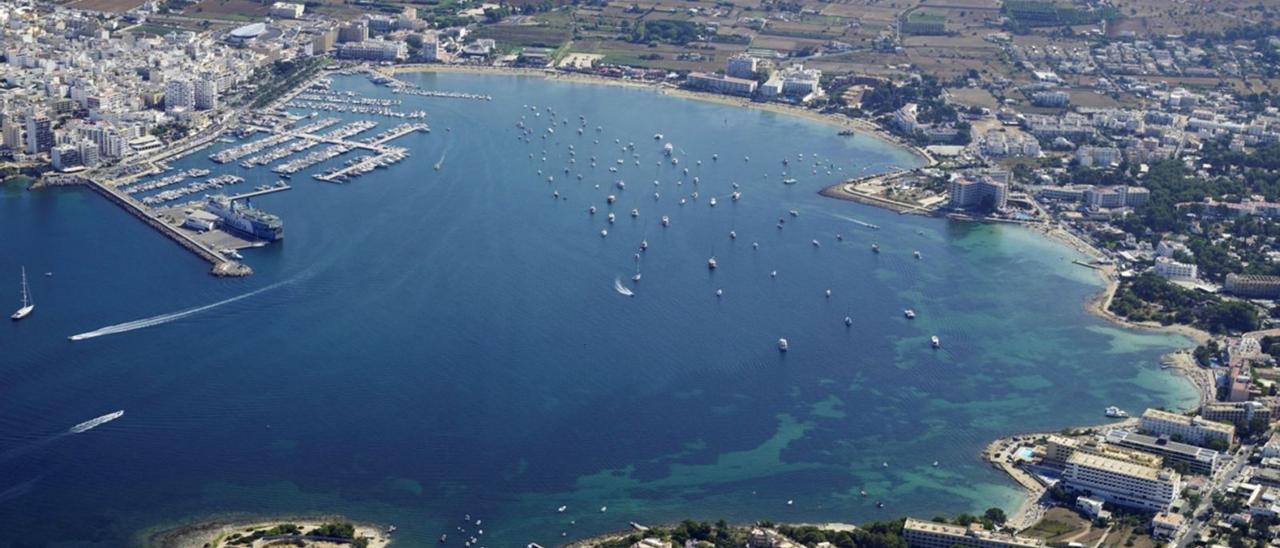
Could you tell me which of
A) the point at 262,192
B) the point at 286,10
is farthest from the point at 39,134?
the point at 286,10

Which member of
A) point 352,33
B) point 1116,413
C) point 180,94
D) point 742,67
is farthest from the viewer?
point 352,33

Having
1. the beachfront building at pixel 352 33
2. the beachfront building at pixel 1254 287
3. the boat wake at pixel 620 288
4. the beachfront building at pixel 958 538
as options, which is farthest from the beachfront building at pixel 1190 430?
the beachfront building at pixel 352 33

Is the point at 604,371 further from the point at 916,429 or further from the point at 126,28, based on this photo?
the point at 126,28

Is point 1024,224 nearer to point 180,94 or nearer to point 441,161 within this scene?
point 441,161

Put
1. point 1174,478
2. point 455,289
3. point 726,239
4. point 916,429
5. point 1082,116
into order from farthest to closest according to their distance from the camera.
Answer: point 1082,116
point 726,239
point 455,289
point 916,429
point 1174,478

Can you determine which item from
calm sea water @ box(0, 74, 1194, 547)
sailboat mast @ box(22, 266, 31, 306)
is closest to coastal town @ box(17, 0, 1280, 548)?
calm sea water @ box(0, 74, 1194, 547)

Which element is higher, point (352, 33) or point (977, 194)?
point (352, 33)

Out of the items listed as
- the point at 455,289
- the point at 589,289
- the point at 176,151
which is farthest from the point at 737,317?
the point at 176,151

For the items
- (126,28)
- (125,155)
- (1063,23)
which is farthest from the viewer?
(1063,23)
